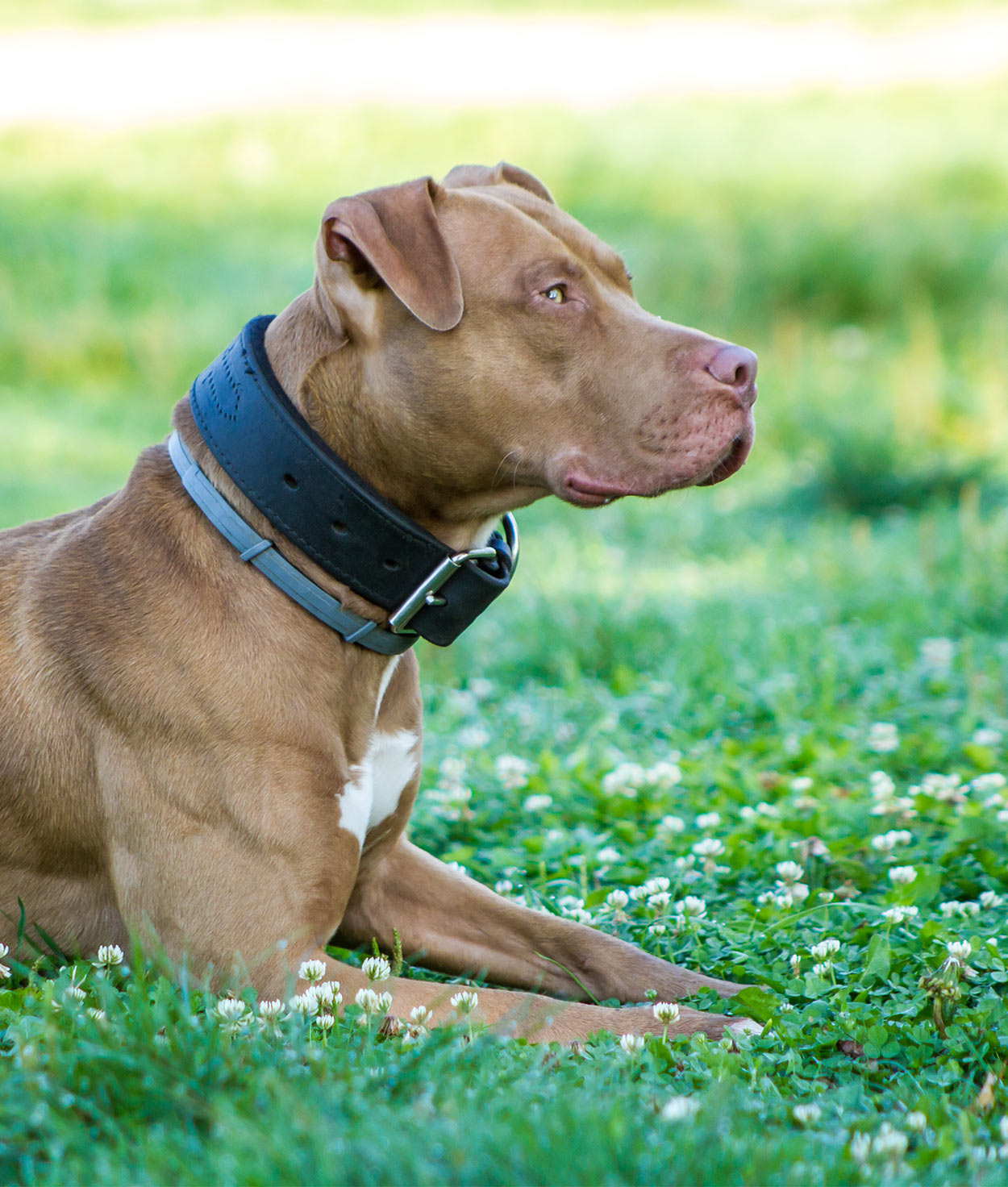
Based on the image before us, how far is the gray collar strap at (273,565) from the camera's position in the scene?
2.66 metres

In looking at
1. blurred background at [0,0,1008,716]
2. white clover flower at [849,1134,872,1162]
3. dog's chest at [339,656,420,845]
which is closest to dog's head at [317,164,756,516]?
dog's chest at [339,656,420,845]

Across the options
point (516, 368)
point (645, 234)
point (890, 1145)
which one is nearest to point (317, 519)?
point (516, 368)

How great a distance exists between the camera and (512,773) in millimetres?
3980

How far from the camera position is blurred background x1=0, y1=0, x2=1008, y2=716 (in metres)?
6.09

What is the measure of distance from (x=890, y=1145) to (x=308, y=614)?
1424 mm

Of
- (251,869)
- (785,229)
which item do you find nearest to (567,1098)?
(251,869)

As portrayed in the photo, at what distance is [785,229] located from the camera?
1207 cm

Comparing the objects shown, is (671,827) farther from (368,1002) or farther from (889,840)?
(368,1002)

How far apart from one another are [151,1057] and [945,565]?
192 inches

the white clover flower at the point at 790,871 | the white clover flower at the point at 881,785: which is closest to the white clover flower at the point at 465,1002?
the white clover flower at the point at 790,871

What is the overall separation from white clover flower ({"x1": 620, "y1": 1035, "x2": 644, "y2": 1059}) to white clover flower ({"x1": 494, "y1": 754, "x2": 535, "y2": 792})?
1521 millimetres

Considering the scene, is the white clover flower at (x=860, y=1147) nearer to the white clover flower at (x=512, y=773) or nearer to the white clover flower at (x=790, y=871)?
the white clover flower at (x=790, y=871)

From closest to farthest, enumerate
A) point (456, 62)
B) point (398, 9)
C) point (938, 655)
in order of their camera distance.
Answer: point (938, 655) < point (456, 62) < point (398, 9)

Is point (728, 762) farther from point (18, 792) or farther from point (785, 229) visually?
point (785, 229)
